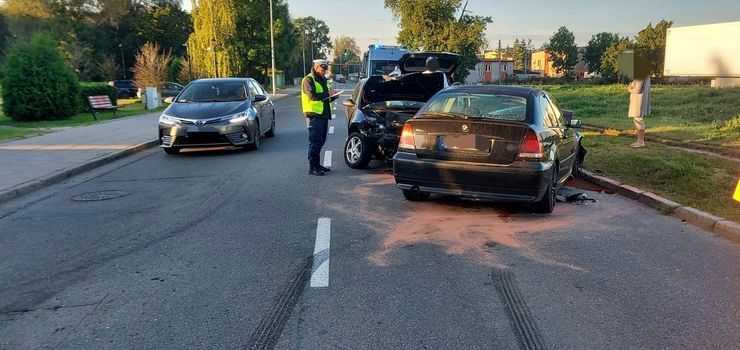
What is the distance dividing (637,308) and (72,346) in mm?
3769

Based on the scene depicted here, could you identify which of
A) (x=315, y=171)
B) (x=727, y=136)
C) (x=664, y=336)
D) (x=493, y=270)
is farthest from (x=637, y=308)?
(x=727, y=136)

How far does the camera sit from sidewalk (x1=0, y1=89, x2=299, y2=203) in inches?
340

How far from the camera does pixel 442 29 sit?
47.5 metres

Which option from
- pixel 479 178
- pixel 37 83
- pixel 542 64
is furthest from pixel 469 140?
pixel 542 64

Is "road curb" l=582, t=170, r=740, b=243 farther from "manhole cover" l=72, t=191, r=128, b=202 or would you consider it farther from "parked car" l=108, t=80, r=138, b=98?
"parked car" l=108, t=80, r=138, b=98

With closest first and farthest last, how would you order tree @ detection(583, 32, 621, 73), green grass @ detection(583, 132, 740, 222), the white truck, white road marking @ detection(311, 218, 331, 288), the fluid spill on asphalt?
white road marking @ detection(311, 218, 331, 288) < the fluid spill on asphalt < green grass @ detection(583, 132, 740, 222) < the white truck < tree @ detection(583, 32, 621, 73)

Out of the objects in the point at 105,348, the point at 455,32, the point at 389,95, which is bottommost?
the point at 105,348

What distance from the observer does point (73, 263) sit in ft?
16.4

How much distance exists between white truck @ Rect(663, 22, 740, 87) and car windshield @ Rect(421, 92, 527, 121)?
18.7m

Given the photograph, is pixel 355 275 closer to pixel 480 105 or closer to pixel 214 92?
pixel 480 105

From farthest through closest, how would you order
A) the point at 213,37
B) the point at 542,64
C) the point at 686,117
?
the point at 542,64 → the point at 213,37 → the point at 686,117

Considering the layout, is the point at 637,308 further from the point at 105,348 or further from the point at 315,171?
the point at 315,171

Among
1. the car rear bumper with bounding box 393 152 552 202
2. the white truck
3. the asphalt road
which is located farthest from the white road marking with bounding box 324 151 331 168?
the white truck

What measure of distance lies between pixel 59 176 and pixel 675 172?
32.1 ft
